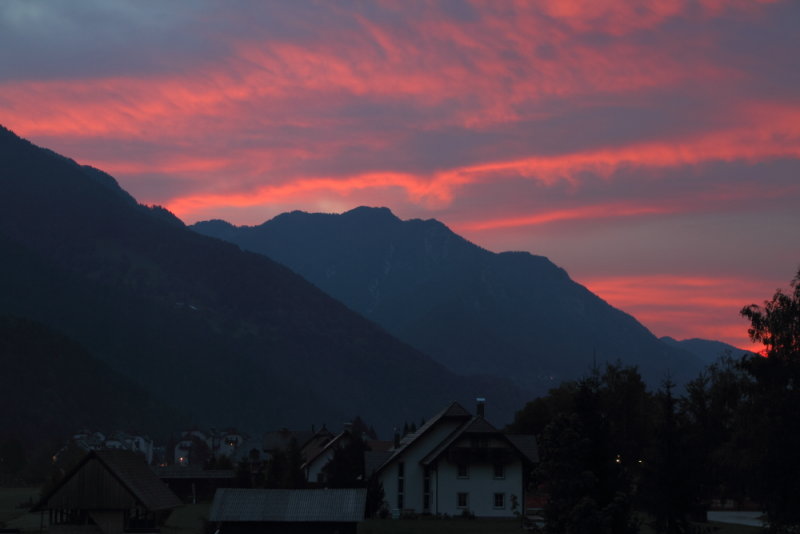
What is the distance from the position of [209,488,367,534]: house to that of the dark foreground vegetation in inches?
553

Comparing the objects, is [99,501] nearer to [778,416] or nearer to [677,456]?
[677,456]

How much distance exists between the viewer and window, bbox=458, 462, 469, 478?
83125 mm

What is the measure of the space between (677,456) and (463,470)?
33.5 metres

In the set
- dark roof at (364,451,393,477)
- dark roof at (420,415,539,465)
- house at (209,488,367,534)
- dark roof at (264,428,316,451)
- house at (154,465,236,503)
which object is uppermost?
dark roof at (264,428,316,451)

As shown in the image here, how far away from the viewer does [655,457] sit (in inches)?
2034

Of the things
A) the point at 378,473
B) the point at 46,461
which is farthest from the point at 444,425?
the point at 46,461

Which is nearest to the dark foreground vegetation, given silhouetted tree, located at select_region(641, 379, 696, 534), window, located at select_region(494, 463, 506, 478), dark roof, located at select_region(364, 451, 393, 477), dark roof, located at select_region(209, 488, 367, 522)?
silhouetted tree, located at select_region(641, 379, 696, 534)

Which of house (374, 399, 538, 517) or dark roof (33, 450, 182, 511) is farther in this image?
house (374, 399, 538, 517)

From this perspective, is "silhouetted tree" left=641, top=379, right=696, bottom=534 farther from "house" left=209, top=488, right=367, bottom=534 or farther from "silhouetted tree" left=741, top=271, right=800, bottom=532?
"house" left=209, top=488, right=367, bottom=534

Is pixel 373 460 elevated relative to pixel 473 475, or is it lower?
elevated

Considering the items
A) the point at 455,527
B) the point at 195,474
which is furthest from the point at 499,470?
the point at 195,474

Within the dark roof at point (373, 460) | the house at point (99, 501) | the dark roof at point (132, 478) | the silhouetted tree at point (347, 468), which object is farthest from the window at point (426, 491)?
the house at point (99, 501)

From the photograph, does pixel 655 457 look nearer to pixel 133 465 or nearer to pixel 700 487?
pixel 700 487

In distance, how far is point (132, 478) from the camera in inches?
2729
